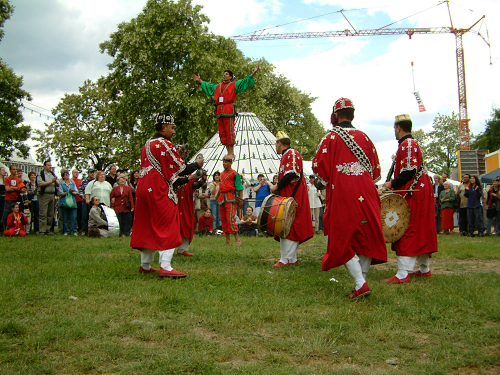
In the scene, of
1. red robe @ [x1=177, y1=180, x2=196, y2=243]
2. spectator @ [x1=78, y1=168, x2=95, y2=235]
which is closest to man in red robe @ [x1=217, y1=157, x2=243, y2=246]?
red robe @ [x1=177, y1=180, x2=196, y2=243]

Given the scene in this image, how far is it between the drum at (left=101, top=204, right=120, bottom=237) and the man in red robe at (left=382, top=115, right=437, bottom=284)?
935cm

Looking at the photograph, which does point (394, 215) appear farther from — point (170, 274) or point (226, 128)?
point (226, 128)

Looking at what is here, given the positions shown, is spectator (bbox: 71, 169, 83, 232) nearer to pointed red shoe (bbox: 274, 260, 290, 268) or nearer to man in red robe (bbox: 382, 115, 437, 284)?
pointed red shoe (bbox: 274, 260, 290, 268)

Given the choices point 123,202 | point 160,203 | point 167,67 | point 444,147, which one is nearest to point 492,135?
point 444,147

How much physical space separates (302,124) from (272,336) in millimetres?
48078

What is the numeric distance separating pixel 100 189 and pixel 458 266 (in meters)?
10.4

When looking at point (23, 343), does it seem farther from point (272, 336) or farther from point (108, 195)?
point (108, 195)

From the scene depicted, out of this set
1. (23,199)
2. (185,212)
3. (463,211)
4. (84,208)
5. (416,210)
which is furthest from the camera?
(463,211)

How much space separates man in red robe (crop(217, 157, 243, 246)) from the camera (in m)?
11.7

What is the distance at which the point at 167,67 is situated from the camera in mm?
31078

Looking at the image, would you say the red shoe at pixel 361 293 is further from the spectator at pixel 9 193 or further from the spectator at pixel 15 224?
the spectator at pixel 9 193

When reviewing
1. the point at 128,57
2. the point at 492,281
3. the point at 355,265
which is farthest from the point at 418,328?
the point at 128,57

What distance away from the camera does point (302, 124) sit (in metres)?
51.2

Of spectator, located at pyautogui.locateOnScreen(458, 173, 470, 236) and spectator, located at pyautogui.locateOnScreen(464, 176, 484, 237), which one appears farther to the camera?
spectator, located at pyautogui.locateOnScreen(458, 173, 470, 236)
